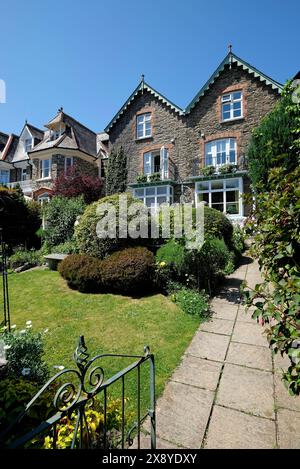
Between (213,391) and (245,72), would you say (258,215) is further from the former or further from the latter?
(245,72)

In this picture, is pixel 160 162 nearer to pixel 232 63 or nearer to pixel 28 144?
pixel 232 63

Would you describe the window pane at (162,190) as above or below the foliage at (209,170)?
below

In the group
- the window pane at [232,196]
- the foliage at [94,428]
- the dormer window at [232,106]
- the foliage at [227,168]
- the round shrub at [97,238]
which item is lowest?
the foliage at [94,428]

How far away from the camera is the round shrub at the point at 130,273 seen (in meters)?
6.93

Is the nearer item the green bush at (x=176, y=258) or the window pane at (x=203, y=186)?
the green bush at (x=176, y=258)

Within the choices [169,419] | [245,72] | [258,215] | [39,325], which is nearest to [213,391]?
[169,419]

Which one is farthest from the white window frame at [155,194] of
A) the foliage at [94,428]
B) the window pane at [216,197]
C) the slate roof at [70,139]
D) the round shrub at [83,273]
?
the foliage at [94,428]

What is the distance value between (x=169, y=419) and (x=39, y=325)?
3826 mm

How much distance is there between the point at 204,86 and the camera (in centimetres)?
1831

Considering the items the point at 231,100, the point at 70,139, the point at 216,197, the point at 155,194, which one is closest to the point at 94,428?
the point at 216,197

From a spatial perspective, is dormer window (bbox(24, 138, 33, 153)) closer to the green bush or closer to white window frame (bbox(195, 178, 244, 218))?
white window frame (bbox(195, 178, 244, 218))

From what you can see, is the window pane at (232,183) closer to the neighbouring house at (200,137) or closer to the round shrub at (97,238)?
the neighbouring house at (200,137)

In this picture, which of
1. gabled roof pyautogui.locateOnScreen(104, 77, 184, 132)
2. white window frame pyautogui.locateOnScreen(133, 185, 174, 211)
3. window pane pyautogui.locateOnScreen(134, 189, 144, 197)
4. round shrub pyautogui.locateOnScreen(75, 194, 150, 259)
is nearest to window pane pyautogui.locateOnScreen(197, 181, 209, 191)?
white window frame pyautogui.locateOnScreen(133, 185, 174, 211)

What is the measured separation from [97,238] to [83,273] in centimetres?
166
